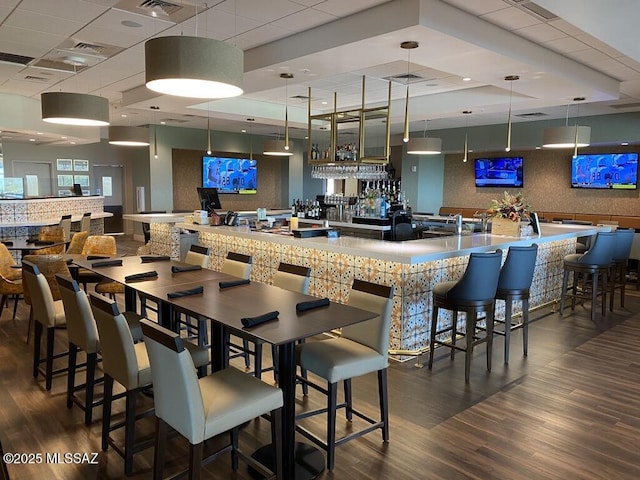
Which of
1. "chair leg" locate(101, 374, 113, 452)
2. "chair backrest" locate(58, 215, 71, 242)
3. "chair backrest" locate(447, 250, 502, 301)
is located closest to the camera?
"chair leg" locate(101, 374, 113, 452)

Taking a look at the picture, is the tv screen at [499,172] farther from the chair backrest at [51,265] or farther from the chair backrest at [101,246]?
the chair backrest at [51,265]

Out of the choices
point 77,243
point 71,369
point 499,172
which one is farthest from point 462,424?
point 499,172

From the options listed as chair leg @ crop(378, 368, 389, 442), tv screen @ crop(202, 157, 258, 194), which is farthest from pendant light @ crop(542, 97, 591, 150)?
tv screen @ crop(202, 157, 258, 194)

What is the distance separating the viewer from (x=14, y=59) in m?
6.20

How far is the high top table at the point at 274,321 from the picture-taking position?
259 centimetres

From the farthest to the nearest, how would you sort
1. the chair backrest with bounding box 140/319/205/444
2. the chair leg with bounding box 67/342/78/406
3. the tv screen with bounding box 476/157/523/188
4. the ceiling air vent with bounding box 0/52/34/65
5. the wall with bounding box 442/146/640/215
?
the tv screen with bounding box 476/157/523/188 → the wall with bounding box 442/146/640/215 → the ceiling air vent with bounding box 0/52/34/65 → the chair leg with bounding box 67/342/78/406 → the chair backrest with bounding box 140/319/205/444

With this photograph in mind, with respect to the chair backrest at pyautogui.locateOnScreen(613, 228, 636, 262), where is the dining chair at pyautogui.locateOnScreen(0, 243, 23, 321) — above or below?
below

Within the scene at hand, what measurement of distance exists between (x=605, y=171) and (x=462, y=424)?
8.50 meters

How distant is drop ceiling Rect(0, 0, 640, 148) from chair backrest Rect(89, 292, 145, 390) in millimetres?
2812

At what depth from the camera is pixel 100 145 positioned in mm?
15000

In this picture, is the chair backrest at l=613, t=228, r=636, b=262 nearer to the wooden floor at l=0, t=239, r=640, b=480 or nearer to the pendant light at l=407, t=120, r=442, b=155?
the wooden floor at l=0, t=239, r=640, b=480

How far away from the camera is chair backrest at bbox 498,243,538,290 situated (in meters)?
4.57

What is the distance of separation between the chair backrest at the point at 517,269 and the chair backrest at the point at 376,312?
1.93 m

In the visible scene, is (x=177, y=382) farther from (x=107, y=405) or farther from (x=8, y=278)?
(x=8, y=278)
